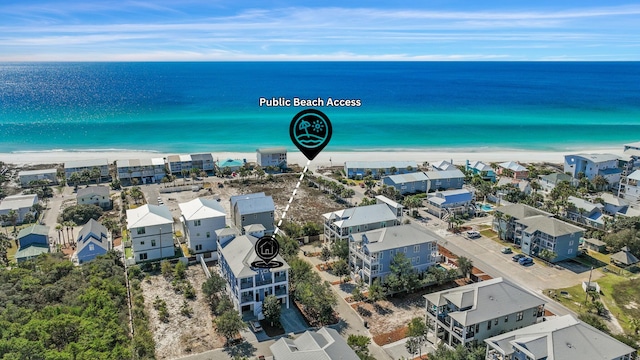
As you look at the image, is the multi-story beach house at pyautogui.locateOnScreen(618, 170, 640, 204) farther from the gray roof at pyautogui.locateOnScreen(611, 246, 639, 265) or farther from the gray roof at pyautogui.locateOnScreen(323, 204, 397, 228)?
the gray roof at pyautogui.locateOnScreen(323, 204, 397, 228)

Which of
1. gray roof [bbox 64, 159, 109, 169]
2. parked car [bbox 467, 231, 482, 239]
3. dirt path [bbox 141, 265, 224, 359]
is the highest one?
gray roof [bbox 64, 159, 109, 169]

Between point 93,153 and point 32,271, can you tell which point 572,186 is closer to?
point 32,271

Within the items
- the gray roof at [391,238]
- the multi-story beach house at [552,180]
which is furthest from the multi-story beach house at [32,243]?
the multi-story beach house at [552,180]

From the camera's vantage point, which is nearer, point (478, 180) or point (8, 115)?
point (478, 180)

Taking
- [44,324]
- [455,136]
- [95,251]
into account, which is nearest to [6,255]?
[95,251]

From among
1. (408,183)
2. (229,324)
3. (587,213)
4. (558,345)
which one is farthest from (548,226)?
(229,324)

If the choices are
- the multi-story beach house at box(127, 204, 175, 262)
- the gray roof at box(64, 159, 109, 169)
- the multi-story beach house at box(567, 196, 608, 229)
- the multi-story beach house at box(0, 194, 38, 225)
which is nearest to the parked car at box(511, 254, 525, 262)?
the multi-story beach house at box(567, 196, 608, 229)

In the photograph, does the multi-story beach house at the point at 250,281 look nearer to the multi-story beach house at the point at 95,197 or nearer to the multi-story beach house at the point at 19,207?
the multi-story beach house at the point at 95,197
